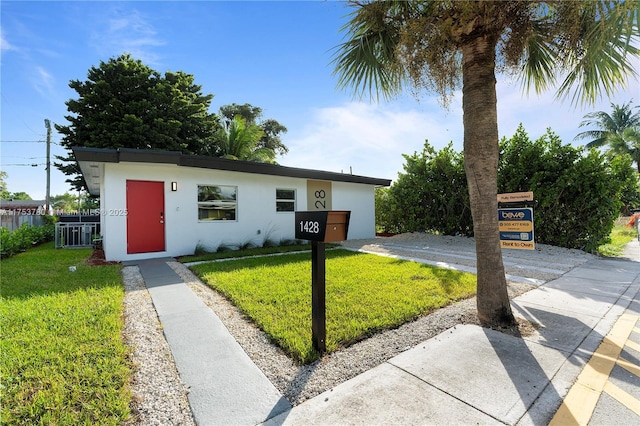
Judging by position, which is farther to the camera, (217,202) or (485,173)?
(217,202)

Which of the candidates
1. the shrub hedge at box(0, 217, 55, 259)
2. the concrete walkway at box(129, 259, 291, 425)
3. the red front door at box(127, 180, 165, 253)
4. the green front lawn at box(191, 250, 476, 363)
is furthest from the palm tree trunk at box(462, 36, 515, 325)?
the shrub hedge at box(0, 217, 55, 259)

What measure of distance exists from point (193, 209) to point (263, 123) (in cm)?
2035

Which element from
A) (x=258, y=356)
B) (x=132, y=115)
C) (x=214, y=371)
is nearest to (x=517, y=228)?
(x=258, y=356)

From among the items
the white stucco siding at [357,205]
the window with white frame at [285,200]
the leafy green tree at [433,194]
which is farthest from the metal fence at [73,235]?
the leafy green tree at [433,194]

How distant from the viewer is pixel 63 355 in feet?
8.54

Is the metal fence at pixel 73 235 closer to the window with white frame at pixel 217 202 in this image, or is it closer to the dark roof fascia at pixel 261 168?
the window with white frame at pixel 217 202

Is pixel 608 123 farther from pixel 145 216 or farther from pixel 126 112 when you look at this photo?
pixel 126 112

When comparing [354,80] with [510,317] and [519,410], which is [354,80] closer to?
[510,317]

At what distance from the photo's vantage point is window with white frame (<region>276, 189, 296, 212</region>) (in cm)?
1088

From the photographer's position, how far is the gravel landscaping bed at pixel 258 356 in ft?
6.89

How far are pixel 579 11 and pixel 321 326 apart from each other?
174 inches

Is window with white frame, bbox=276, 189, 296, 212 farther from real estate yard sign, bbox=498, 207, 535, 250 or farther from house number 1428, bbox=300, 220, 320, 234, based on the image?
house number 1428, bbox=300, 220, 320, 234

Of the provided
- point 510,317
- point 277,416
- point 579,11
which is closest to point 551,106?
point 579,11

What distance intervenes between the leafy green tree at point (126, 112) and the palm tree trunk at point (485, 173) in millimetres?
17646
